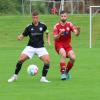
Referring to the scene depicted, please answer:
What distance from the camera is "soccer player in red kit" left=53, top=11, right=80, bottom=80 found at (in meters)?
15.1

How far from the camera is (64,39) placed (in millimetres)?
15508

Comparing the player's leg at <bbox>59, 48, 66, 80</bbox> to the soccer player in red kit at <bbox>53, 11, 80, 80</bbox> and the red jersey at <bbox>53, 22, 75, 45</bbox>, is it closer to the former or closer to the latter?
the soccer player in red kit at <bbox>53, 11, 80, 80</bbox>

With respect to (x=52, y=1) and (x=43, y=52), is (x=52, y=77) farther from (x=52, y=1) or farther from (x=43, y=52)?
(x=52, y=1)

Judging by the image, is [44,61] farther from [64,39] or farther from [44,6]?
[44,6]

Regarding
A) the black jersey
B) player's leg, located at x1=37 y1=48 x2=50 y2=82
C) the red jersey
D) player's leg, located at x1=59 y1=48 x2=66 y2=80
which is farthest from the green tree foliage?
player's leg, located at x1=37 y1=48 x2=50 y2=82

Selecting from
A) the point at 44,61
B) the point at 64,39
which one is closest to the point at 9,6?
the point at 64,39

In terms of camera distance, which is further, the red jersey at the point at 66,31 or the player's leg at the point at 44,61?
the red jersey at the point at 66,31

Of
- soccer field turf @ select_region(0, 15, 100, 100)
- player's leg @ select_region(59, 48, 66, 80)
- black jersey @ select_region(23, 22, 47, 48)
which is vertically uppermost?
black jersey @ select_region(23, 22, 47, 48)

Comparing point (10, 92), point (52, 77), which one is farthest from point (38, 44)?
point (10, 92)

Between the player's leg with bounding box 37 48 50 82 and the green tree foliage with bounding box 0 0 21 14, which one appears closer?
the player's leg with bounding box 37 48 50 82

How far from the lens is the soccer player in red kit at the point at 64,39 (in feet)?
49.5

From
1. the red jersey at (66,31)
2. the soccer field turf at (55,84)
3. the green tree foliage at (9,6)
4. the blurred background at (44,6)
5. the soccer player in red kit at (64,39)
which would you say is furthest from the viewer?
the green tree foliage at (9,6)

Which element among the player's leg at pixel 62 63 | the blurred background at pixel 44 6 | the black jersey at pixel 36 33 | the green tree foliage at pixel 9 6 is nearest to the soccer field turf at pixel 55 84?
the player's leg at pixel 62 63

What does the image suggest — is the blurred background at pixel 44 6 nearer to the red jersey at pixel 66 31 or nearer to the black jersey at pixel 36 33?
the red jersey at pixel 66 31
